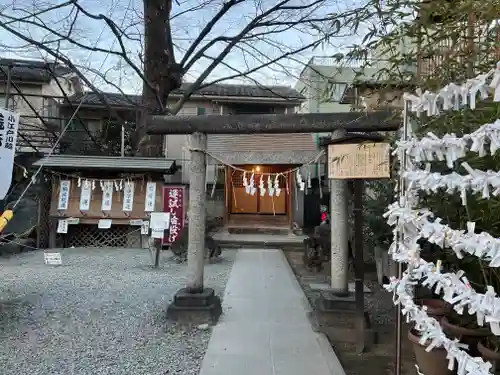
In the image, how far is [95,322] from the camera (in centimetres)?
540

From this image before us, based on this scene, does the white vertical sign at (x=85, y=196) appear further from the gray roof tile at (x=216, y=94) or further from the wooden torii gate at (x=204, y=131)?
the wooden torii gate at (x=204, y=131)

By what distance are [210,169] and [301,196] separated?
353cm

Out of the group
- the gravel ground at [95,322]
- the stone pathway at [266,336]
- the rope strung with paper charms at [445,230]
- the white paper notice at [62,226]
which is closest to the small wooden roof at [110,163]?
the white paper notice at [62,226]

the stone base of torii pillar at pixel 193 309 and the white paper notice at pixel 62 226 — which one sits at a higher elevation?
the white paper notice at pixel 62 226

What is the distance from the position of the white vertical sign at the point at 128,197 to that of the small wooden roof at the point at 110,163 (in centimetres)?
51

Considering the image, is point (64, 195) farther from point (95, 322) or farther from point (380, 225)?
point (380, 225)

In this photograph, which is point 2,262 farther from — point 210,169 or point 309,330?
point 309,330

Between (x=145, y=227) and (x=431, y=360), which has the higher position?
(x=145, y=227)

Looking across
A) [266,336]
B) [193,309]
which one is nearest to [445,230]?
[266,336]

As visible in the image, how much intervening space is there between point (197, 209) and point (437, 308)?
3094 millimetres

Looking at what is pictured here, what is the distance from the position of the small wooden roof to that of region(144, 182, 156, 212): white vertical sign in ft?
1.62

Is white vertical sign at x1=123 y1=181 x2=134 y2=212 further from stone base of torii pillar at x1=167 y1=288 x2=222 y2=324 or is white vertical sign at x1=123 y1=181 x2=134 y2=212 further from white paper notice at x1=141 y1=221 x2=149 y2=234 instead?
stone base of torii pillar at x1=167 y1=288 x2=222 y2=324

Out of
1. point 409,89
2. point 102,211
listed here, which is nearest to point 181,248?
point 102,211

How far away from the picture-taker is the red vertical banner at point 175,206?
36.4 ft
